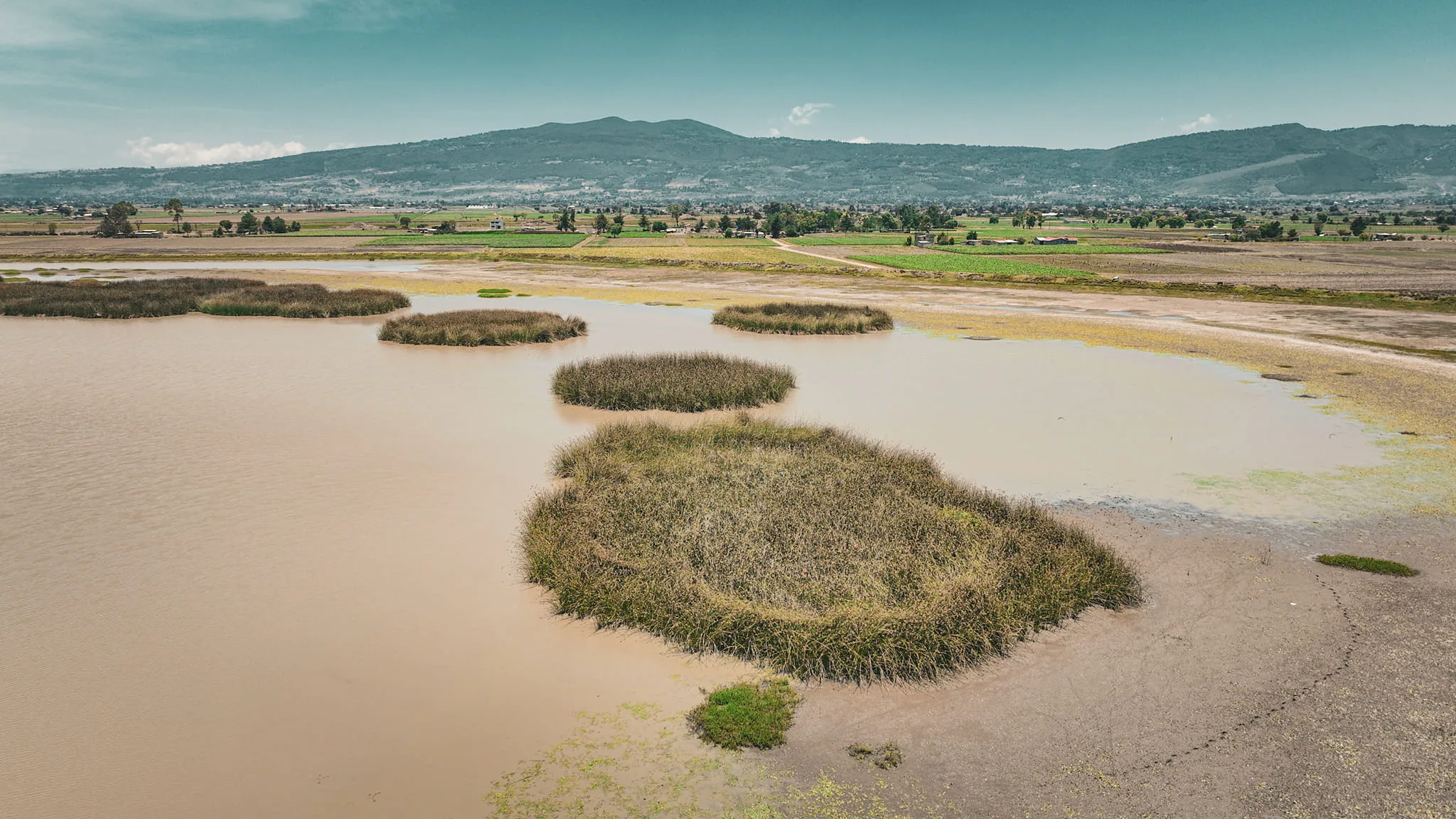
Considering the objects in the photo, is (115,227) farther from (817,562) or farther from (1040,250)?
(817,562)

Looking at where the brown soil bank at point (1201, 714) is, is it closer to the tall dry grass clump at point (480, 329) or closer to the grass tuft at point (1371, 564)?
the grass tuft at point (1371, 564)

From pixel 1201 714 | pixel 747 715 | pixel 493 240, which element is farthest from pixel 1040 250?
pixel 747 715

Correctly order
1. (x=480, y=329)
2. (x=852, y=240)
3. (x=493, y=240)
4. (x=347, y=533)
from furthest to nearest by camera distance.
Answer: (x=852, y=240)
(x=493, y=240)
(x=480, y=329)
(x=347, y=533)

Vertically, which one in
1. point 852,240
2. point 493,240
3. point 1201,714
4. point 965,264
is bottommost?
point 1201,714

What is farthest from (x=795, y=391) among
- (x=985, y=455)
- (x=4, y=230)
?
(x=4, y=230)

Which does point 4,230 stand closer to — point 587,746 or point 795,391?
point 795,391

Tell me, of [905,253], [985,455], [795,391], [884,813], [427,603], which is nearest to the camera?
[884,813]
